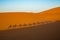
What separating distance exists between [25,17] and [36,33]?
21 cm

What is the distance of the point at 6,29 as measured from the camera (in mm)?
1127

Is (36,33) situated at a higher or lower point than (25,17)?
lower

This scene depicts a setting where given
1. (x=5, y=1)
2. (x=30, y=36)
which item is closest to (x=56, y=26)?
(x=30, y=36)

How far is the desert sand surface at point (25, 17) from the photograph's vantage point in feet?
3.85

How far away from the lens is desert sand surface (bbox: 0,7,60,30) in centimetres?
117

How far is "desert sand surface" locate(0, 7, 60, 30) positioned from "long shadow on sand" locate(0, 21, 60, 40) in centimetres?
7

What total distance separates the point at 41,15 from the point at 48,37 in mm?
250

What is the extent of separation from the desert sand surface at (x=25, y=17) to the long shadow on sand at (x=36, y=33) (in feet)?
0.22

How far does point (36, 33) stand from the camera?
117 centimetres

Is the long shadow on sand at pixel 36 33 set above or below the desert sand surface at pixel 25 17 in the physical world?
below

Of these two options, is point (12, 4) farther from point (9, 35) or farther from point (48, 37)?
point (48, 37)

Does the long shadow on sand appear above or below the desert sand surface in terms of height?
below

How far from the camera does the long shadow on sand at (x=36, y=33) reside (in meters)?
1.14

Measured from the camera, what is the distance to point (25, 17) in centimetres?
121
